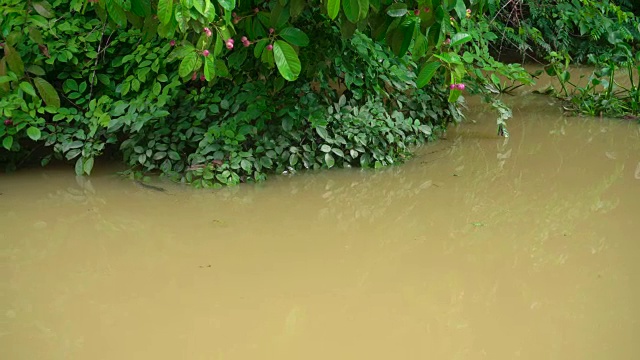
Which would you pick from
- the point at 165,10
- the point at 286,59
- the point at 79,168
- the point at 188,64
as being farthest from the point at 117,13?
the point at 79,168

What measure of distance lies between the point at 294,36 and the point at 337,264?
0.95m

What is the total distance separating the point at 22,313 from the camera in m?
2.37

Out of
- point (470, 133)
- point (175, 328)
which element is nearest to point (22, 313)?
point (175, 328)

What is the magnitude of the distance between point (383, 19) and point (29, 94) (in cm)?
155

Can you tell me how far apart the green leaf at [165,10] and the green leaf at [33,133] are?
1.16 metres

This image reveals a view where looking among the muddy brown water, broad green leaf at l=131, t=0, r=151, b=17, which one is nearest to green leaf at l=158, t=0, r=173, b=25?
broad green leaf at l=131, t=0, r=151, b=17

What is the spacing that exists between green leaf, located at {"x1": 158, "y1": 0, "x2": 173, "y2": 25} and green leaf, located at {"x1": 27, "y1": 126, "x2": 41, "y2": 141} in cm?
116

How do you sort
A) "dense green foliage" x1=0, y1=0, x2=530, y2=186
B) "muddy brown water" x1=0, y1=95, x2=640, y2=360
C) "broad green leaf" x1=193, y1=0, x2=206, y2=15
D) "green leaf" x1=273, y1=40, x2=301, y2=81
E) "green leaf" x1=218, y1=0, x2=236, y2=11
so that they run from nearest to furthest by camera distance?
"muddy brown water" x1=0, y1=95, x2=640, y2=360 < "broad green leaf" x1=193, y1=0, x2=206, y2=15 < "green leaf" x1=218, y1=0, x2=236, y2=11 < "green leaf" x1=273, y1=40, x2=301, y2=81 < "dense green foliage" x1=0, y1=0, x2=530, y2=186

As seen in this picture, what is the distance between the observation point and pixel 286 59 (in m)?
2.89

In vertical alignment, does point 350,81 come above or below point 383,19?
below

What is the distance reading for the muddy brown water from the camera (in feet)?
7.31

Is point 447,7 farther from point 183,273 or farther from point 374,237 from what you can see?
point 183,273

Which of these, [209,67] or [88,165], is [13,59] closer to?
[88,165]

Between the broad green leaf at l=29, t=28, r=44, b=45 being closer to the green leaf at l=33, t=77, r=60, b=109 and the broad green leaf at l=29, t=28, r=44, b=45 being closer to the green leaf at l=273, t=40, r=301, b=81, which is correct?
the green leaf at l=33, t=77, r=60, b=109
